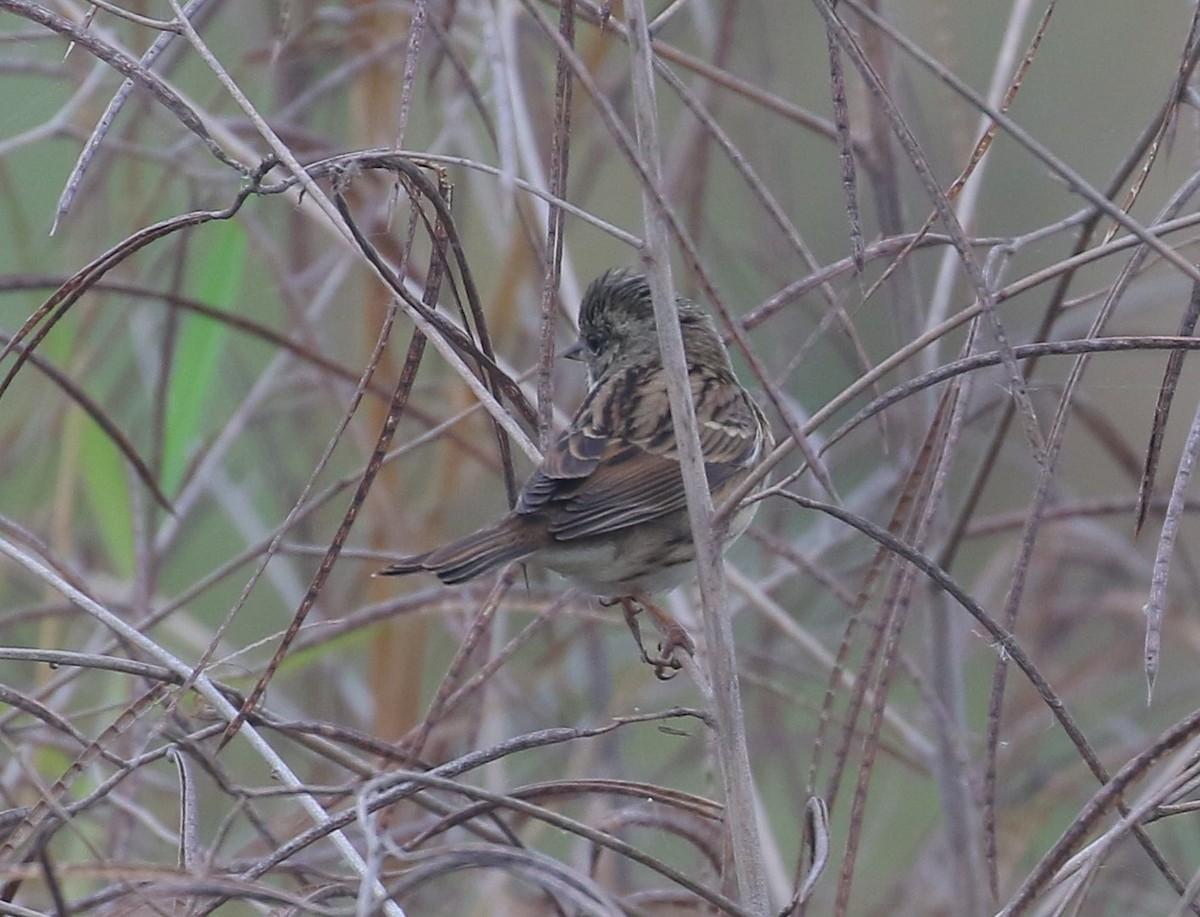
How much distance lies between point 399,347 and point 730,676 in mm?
2531

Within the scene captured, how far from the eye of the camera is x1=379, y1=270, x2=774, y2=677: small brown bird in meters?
2.62

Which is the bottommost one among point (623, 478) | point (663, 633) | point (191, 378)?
point (663, 633)

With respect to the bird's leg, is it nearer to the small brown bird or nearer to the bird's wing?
the small brown bird

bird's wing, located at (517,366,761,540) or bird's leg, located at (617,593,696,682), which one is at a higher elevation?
bird's wing, located at (517,366,761,540)

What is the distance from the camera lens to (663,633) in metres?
2.74

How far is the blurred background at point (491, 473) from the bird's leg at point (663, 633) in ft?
0.44

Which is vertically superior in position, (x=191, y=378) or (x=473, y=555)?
(x=191, y=378)

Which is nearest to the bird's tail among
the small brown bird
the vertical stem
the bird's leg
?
the small brown bird

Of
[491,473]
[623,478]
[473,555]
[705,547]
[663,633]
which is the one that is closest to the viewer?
[705,547]

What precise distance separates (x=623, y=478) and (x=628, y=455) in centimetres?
9

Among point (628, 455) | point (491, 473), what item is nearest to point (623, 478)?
point (628, 455)

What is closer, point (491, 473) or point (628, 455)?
point (628, 455)

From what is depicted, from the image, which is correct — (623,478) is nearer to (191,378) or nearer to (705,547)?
(191,378)

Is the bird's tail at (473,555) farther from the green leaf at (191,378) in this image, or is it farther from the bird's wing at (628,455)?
the green leaf at (191,378)
